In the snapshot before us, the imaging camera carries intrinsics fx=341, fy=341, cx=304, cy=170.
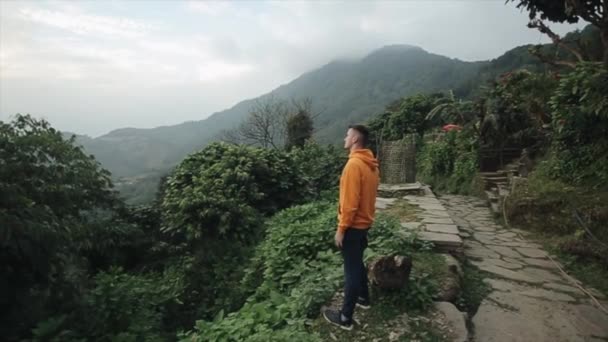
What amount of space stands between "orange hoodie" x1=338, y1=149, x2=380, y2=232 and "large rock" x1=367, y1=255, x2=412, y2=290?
A: 1.60ft

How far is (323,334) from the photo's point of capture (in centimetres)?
253

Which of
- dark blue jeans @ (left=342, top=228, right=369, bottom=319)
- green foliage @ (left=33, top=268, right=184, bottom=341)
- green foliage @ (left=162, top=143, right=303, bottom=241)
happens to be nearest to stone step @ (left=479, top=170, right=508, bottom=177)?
green foliage @ (left=162, top=143, right=303, bottom=241)

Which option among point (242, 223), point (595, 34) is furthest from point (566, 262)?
point (595, 34)

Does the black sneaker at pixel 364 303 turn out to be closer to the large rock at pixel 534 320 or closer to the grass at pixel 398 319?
the grass at pixel 398 319

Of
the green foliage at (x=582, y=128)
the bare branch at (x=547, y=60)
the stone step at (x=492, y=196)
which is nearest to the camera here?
the green foliage at (x=582, y=128)

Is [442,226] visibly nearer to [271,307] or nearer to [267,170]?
[271,307]

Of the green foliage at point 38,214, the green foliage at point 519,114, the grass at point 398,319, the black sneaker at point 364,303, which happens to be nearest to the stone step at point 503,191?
the green foliage at point 519,114

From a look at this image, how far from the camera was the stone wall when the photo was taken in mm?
9023

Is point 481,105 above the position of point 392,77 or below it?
below

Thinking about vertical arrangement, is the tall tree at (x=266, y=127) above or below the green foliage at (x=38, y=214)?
above

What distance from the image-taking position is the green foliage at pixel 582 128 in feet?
16.1

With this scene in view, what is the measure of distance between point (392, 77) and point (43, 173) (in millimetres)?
53515

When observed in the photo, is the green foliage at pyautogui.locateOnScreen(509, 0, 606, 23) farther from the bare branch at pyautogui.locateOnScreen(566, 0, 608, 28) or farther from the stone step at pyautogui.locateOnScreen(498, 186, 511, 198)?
the stone step at pyautogui.locateOnScreen(498, 186, 511, 198)

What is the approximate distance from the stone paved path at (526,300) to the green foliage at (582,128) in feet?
5.11
